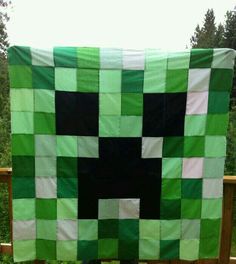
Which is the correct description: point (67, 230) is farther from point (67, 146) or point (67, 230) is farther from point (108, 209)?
point (67, 146)

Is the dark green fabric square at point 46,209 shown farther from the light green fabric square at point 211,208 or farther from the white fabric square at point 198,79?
the white fabric square at point 198,79

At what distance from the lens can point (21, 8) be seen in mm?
8656

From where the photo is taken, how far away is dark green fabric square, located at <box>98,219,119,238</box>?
1.72 meters

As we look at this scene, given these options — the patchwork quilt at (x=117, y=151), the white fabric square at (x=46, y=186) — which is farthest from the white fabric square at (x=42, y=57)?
the white fabric square at (x=46, y=186)

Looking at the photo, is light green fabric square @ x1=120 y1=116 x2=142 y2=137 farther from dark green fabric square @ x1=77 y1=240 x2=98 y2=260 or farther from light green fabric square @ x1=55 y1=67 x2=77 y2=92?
dark green fabric square @ x1=77 y1=240 x2=98 y2=260

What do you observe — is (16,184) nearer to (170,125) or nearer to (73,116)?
(73,116)

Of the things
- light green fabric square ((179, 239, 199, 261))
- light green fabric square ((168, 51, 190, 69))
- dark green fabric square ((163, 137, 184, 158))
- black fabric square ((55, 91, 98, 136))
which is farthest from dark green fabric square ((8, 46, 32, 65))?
light green fabric square ((179, 239, 199, 261))

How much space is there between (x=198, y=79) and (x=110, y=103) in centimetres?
49

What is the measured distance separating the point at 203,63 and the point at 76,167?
0.89 metres

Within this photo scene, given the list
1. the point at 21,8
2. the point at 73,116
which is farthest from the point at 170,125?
the point at 21,8

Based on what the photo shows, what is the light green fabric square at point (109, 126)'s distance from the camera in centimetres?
165

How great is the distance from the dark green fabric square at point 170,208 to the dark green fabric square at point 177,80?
0.62m

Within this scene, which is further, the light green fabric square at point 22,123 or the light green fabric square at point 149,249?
the light green fabric square at point 149,249

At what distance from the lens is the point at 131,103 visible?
1637 millimetres
